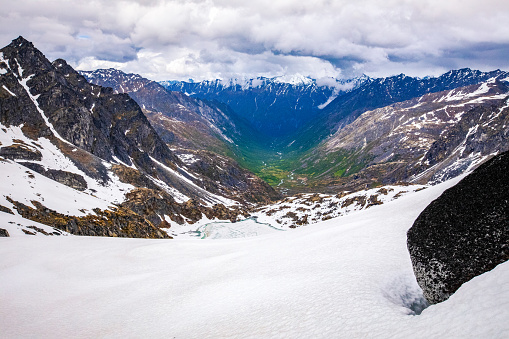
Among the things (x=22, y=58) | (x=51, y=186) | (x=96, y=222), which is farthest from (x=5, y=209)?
(x=22, y=58)

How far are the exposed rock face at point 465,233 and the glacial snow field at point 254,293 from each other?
33.3 inches

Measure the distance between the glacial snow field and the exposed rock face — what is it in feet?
2.77

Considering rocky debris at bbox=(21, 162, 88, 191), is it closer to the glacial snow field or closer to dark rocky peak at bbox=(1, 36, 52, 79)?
the glacial snow field

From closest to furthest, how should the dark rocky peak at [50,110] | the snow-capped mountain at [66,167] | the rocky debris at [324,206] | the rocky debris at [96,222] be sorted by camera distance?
the rocky debris at [96,222] < the snow-capped mountain at [66,167] < the rocky debris at [324,206] < the dark rocky peak at [50,110]

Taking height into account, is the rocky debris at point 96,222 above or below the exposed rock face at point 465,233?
above

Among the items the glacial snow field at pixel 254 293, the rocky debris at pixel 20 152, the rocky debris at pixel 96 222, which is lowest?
the glacial snow field at pixel 254 293

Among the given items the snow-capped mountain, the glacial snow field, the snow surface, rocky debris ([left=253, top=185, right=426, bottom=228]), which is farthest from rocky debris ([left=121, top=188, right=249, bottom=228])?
the glacial snow field

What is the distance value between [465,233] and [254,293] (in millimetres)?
9921

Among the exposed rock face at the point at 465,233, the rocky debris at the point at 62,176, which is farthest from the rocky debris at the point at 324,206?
the exposed rock face at the point at 465,233

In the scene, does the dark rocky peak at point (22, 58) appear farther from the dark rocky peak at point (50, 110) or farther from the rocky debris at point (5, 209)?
the rocky debris at point (5, 209)

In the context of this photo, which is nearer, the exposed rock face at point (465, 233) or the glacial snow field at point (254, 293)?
the glacial snow field at point (254, 293)

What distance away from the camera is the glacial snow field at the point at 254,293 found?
28.8 feet

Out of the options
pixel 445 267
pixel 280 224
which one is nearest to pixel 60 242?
pixel 445 267

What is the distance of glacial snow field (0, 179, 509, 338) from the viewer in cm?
877
